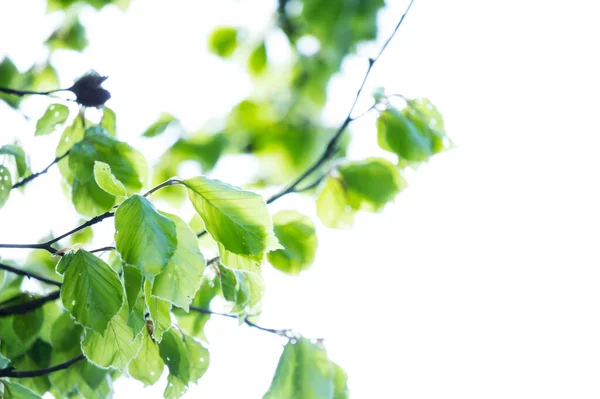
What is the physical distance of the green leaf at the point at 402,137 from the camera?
0.79 metres

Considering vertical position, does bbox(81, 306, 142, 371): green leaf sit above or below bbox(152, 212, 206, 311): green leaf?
below

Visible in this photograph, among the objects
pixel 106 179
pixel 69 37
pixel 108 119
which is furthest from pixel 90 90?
pixel 69 37

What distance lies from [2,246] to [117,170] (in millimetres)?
213

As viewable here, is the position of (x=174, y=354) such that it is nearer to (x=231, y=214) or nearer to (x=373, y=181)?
(x=231, y=214)

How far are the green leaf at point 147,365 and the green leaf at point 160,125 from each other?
20.2 inches

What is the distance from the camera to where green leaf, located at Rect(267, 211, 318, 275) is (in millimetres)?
787

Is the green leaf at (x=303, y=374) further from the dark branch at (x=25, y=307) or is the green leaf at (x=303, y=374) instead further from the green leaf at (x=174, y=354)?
the dark branch at (x=25, y=307)

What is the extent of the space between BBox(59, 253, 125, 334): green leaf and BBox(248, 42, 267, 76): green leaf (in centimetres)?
104

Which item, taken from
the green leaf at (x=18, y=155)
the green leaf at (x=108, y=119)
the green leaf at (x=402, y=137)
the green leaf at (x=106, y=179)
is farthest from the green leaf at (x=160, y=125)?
the green leaf at (x=106, y=179)

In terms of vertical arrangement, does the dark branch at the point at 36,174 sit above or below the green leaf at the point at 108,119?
below

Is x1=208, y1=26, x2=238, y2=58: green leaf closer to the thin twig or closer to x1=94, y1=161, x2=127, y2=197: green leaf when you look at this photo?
the thin twig

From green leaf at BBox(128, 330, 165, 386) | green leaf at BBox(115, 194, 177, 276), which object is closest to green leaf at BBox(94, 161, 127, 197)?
green leaf at BBox(115, 194, 177, 276)

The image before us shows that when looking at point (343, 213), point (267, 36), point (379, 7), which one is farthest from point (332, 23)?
point (343, 213)

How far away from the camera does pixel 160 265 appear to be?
0.44 m
